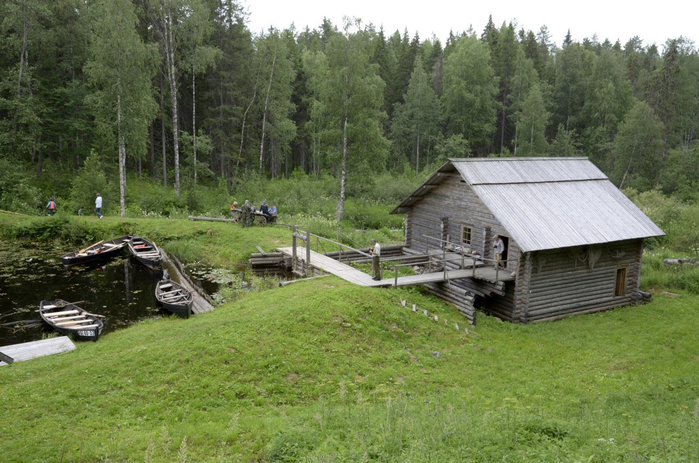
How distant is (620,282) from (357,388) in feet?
53.0

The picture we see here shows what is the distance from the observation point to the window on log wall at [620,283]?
23703 millimetres

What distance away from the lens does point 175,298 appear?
68.7 feet

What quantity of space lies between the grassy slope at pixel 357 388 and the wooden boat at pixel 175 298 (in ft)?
2.60

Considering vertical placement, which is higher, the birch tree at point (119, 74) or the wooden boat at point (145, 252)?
the birch tree at point (119, 74)

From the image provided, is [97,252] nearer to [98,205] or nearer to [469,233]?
[98,205]

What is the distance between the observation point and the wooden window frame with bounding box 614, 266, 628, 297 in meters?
23.7

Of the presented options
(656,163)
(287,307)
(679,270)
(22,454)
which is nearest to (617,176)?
(656,163)

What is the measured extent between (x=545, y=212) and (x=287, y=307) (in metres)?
11.9

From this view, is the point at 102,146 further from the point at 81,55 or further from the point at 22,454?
the point at 22,454

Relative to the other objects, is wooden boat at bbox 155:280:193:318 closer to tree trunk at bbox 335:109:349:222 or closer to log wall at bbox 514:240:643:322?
log wall at bbox 514:240:643:322

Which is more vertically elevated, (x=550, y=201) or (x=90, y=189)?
(x=550, y=201)

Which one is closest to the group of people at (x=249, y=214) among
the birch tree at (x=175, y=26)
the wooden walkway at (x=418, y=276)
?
the birch tree at (x=175, y=26)

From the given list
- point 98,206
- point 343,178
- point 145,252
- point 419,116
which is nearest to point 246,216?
point 145,252

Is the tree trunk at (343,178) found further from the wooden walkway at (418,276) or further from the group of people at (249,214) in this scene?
the wooden walkway at (418,276)
